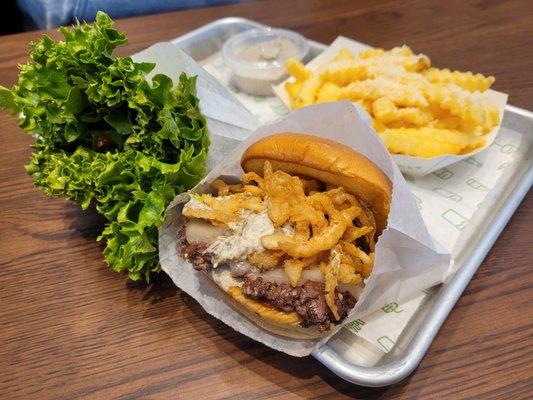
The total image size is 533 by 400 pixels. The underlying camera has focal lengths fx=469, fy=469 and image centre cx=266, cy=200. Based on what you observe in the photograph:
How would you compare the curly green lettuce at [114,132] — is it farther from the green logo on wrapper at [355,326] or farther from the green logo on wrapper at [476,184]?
the green logo on wrapper at [476,184]

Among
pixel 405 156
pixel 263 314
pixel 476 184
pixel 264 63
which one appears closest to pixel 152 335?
pixel 263 314

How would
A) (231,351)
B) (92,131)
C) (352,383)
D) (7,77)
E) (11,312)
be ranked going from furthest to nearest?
(7,77)
(92,131)
(11,312)
(231,351)
(352,383)

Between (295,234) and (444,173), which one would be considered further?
(444,173)

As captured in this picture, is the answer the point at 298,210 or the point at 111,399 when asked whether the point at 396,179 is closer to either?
the point at 298,210

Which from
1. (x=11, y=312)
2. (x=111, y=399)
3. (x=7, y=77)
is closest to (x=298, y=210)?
(x=111, y=399)

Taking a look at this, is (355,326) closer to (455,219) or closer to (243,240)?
(243,240)

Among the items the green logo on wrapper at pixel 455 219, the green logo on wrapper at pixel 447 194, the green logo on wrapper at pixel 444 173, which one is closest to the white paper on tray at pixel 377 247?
the green logo on wrapper at pixel 455 219
